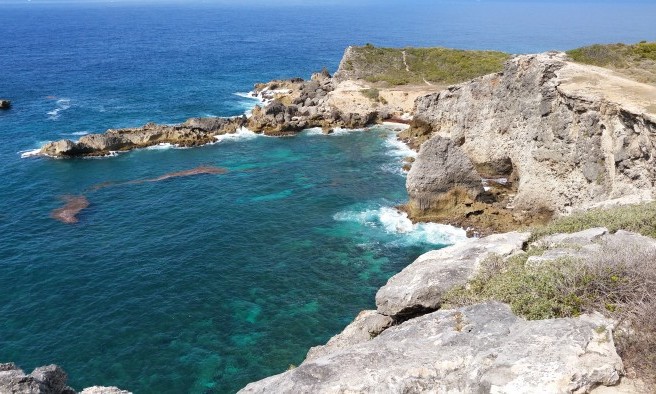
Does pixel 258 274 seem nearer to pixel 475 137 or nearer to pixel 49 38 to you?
pixel 475 137

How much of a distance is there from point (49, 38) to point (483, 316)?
210325 millimetres

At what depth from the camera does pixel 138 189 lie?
53.5 m

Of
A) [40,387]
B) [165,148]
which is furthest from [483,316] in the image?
[165,148]

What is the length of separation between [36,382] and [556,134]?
3679cm

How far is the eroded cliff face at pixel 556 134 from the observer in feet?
102

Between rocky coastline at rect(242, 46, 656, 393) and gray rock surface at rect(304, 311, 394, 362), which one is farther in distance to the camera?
gray rock surface at rect(304, 311, 394, 362)

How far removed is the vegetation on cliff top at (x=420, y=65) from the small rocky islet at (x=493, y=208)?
634cm

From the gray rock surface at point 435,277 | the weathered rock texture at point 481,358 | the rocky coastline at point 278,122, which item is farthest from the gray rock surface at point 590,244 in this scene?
the rocky coastline at point 278,122

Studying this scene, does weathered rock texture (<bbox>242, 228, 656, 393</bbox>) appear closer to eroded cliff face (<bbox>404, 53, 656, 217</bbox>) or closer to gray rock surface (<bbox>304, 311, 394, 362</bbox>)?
gray rock surface (<bbox>304, 311, 394, 362</bbox>)

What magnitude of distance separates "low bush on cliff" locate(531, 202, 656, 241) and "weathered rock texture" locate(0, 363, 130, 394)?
16.5 meters

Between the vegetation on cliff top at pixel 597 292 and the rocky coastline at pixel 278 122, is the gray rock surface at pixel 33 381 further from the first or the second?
the rocky coastline at pixel 278 122

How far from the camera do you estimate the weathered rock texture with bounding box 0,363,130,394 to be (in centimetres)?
1353

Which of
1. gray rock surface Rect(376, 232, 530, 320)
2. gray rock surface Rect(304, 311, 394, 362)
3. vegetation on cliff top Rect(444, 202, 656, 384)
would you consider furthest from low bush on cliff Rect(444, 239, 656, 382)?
gray rock surface Rect(304, 311, 394, 362)

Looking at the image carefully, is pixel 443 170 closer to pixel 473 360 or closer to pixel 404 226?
pixel 404 226
